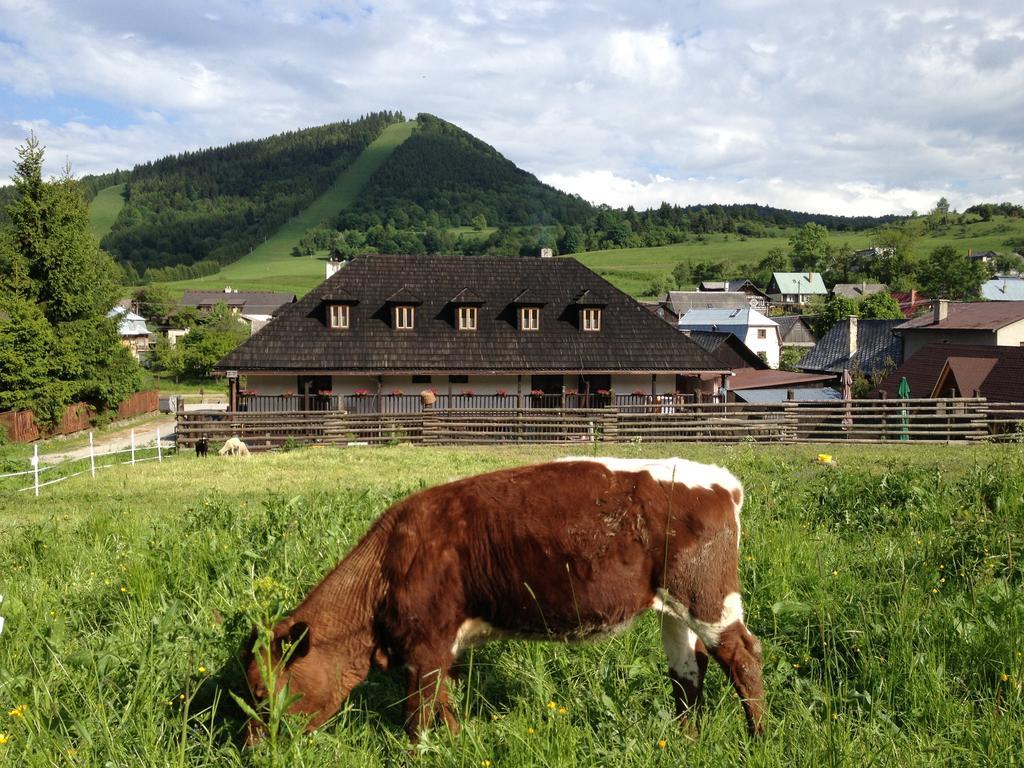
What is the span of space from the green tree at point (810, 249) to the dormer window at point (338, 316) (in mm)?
117279

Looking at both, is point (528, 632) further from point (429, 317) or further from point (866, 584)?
point (429, 317)

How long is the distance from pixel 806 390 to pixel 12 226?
38511mm

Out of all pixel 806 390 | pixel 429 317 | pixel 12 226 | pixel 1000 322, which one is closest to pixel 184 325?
pixel 12 226

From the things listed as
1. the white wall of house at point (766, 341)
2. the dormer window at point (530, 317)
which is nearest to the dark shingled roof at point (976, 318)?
the white wall of house at point (766, 341)

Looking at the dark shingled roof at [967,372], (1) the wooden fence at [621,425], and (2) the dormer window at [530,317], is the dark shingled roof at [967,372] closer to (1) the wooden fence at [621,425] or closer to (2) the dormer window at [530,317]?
(1) the wooden fence at [621,425]

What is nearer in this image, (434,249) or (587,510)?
(587,510)

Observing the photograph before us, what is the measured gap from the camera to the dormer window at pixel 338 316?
95.1ft

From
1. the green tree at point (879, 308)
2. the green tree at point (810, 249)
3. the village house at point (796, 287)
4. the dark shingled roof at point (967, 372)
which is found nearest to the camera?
the dark shingled roof at point (967, 372)

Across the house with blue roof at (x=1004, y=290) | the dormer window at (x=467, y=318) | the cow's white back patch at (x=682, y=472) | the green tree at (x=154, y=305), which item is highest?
the green tree at (x=154, y=305)

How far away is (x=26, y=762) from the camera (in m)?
3.41

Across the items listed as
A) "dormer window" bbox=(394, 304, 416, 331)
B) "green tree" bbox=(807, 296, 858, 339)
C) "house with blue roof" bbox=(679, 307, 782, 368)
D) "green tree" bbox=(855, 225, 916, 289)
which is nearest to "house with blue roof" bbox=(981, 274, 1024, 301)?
"green tree" bbox=(807, 296, 858, 339)

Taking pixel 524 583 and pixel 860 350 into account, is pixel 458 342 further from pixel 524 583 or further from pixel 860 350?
pixel 860 350

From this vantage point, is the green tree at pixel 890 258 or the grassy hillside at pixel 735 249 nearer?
the green tree at pixel 890 258

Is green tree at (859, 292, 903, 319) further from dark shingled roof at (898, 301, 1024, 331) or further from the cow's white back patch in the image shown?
the cow's white back patch
